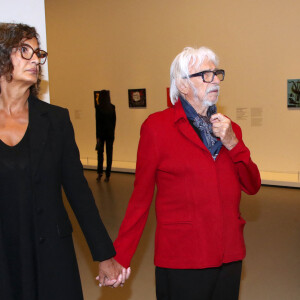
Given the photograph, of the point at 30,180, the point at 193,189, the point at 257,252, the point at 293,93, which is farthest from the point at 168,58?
the point at 30,180

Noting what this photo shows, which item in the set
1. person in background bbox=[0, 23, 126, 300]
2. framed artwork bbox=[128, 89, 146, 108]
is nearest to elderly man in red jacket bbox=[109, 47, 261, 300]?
person in background bbox=[0, 23, 126, 300]

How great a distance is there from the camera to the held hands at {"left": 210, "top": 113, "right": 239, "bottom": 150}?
289 centimetres

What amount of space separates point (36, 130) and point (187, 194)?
1045mm

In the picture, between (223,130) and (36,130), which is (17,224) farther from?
(223,130)

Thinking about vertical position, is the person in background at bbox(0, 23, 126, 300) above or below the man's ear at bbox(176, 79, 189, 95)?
below

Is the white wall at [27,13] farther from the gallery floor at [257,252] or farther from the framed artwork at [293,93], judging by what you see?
the framed artwork at [293,93]

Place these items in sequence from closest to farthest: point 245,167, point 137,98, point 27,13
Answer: point 245,167 → point 27,13 → point 137,98

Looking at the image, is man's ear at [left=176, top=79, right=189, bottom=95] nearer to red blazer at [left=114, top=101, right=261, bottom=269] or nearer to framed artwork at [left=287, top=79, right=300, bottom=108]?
red blazer at [left=114, top=101, right=261, bottom=269]

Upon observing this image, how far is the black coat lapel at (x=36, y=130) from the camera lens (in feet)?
7.59

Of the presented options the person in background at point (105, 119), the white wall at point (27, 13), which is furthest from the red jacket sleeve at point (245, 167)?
the person in background at point (105, 119)

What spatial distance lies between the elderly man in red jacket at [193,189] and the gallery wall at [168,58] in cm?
960

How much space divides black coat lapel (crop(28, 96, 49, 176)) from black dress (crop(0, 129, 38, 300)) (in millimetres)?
30

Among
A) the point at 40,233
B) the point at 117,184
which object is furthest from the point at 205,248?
the point at 117,184

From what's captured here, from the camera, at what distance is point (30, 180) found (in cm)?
230
